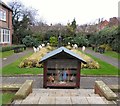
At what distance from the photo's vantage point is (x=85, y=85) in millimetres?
10398

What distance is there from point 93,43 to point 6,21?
653 inches

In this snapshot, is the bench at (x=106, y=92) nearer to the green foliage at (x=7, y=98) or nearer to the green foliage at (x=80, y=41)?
the green foliage at (x=7, y=98)

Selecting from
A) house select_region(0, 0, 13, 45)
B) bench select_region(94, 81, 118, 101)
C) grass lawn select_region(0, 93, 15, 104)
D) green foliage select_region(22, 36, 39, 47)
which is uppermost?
house select_region(0, 0, 13, 45)

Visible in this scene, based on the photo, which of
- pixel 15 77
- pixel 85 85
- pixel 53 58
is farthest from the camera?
pixel 15 77

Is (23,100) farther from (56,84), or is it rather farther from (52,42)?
(52,42)

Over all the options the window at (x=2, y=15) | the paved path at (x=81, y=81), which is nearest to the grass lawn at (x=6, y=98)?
the paved path at (x=81, y=81)

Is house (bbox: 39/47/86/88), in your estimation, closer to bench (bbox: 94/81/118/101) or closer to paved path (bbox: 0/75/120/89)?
paved path (bbox: 0/75/120/89)

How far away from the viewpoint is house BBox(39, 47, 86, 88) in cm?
950

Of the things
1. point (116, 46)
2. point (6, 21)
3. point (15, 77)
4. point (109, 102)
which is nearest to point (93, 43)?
point (116, 46)

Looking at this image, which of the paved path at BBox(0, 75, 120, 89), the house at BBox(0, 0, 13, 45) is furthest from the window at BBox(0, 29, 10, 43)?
the paved path at BBox(0, 75, 120, 89)

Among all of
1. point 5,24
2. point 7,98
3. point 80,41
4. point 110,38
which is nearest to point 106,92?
point 7,98

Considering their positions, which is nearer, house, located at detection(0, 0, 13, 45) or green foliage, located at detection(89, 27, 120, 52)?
green foliage, located at detection(89, 27, 120, 52)

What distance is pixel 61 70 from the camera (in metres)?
9.57

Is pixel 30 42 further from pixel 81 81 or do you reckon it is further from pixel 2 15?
pixel 81 81
